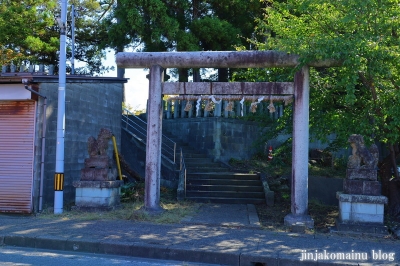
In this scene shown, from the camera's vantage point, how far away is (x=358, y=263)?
23.5 feet

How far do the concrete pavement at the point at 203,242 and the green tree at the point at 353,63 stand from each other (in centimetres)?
294

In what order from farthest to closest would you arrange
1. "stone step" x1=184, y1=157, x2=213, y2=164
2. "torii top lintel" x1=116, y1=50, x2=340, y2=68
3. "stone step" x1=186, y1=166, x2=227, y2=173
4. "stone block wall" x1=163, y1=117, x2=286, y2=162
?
"stone block wall" x1=163, y1=117, x2=286, y2=162, "stone step" x1=184, y1=157, x2=213, y2=164, "stone step" x1=186, y1=166, x2=227, y2=173, "torii top lintel" x1=116, y1=50, x2=340, y2=68

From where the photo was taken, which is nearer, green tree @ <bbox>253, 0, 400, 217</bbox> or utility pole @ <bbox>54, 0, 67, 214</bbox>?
green tree @ <bbox>253, 0, 400, 217</bbox>

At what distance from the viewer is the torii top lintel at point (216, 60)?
10406mm

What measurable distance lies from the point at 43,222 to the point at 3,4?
14907 millimetres

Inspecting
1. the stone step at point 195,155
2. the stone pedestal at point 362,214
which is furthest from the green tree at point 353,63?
the stone step at point 195,155

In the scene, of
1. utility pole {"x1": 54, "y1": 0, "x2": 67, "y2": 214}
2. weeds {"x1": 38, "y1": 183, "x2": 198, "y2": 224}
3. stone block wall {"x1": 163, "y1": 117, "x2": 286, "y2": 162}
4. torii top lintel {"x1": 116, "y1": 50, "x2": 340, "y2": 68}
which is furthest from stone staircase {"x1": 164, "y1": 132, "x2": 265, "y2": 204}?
torii top lintel {"x1": 116, "y1": 50, "x2": 340, "y2": 68}

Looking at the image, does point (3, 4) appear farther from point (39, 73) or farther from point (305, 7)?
point (305, 7)

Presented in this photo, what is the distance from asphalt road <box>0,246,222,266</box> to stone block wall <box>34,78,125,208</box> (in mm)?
3770

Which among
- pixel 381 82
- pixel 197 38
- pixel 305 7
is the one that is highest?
pixel 197 38

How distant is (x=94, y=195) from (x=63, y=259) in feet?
13.1

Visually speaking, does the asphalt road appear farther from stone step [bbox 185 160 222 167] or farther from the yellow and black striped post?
stone step [bbox 185 160 222 167]

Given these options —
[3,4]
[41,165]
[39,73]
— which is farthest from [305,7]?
[3,4]

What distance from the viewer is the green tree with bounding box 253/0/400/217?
9.42 m
